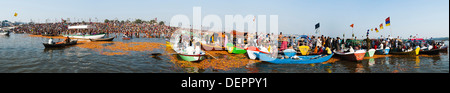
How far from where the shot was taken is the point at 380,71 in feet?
43.1

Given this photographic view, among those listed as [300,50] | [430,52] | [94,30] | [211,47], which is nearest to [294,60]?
[300,50]

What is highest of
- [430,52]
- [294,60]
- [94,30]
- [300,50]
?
[94,30]

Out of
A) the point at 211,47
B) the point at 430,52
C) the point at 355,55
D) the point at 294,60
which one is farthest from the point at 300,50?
the point at 430,52

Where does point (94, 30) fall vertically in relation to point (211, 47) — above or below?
above

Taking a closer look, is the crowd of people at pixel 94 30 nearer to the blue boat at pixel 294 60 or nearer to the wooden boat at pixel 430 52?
the blue boat at pixel 294 60

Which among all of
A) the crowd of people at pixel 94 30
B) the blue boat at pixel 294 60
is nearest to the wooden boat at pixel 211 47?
the blue boat at pixel 294 60

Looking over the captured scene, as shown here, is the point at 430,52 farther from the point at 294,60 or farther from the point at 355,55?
the point at 294,60

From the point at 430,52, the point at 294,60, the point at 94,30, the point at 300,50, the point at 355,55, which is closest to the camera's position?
the point at 294,60

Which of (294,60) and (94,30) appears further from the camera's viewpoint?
(94,30)

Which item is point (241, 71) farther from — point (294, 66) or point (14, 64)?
point (14, 64)

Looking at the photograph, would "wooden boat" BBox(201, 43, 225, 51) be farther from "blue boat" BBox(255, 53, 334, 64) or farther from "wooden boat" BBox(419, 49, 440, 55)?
"wooden boat" BBox(419, 49, 440, 55)

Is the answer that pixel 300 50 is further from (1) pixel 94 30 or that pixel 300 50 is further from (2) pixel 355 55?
(1) pixel 94 30

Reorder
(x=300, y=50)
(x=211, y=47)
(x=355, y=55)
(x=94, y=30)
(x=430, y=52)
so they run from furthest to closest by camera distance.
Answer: (x=94, y=30), (x=211, y=47), (x=430, y=52), (x=300, y=50), (x=355, y=55)
